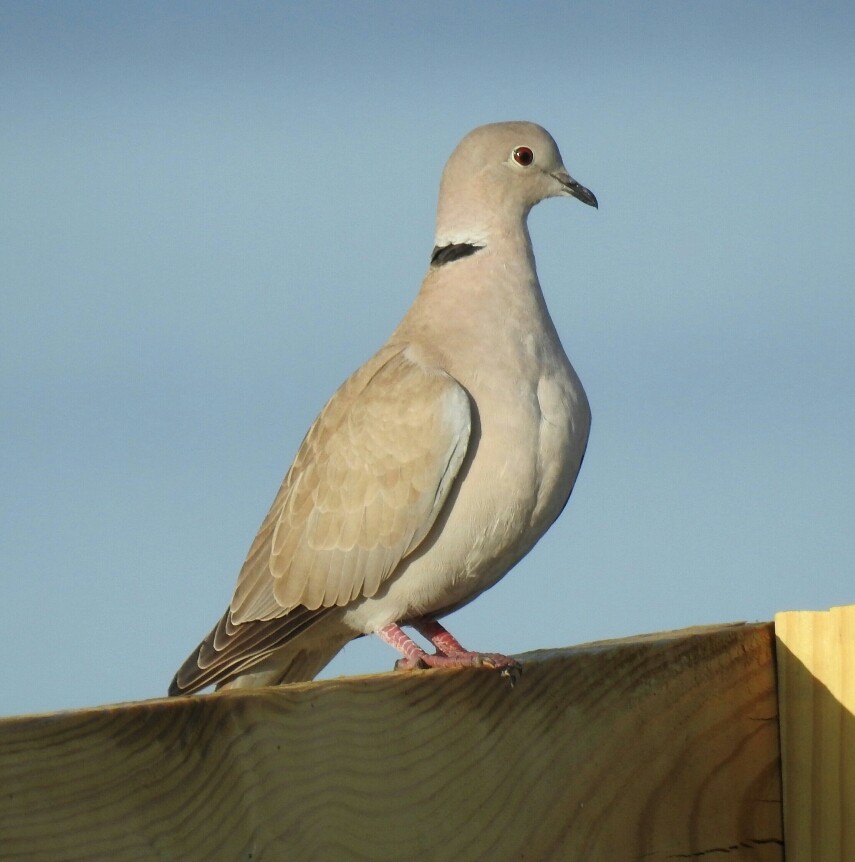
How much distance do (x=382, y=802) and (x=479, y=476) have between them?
140 centimetres

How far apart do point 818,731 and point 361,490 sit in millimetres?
1452

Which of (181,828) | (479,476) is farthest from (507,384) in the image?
(181,828)

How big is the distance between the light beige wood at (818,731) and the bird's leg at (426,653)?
0.60 m

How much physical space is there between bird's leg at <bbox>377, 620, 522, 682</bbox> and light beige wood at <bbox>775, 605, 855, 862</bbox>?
603 millimetres

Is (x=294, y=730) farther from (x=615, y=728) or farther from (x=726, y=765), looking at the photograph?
(x=726, y=765)

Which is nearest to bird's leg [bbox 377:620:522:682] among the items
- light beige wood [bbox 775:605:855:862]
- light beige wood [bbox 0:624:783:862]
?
light beige wood [bbox 0:624:783:862]

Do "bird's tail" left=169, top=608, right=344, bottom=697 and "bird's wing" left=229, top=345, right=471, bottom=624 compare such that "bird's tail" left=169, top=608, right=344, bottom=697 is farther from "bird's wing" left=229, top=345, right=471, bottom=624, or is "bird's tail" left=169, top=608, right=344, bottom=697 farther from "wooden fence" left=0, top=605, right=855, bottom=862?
"wooden fence" left=0, top=605, right=855, bottom=862

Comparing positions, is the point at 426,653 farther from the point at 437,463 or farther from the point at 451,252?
the point at 451,252

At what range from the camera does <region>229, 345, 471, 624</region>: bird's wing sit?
3.65 metres

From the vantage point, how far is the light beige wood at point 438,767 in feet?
6.15

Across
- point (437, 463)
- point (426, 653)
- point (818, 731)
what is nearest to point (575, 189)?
point (437, 463)

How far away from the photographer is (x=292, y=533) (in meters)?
4.11

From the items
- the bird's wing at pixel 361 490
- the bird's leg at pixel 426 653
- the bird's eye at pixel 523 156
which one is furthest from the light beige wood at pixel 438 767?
the bird's eye at pixel 523 156

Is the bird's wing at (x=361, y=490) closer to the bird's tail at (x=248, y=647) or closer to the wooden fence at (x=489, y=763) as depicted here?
the bird's tail at (x=248, y=647)
